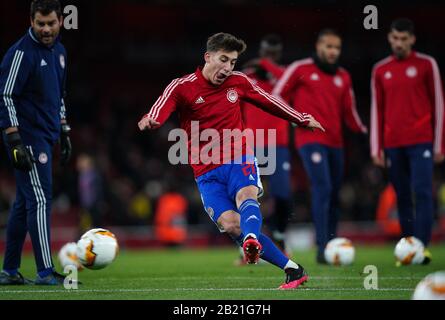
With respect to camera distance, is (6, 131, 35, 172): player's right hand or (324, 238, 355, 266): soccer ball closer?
(6, 131, 35, 172): player's right hand

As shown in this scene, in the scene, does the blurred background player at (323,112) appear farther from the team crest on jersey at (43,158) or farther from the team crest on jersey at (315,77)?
the team crest on jersey at (43,158)

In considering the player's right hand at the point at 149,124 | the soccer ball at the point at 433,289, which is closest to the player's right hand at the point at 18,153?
the player's right hand at the point at 149,124

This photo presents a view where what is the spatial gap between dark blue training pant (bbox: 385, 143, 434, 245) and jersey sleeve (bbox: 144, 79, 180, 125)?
351 cm

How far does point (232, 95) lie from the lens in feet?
22.5

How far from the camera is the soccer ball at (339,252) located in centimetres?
886

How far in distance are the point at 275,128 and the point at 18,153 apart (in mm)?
4148

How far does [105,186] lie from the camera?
2016 centimetres

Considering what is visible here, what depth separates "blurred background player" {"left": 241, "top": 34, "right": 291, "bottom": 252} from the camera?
1008cm

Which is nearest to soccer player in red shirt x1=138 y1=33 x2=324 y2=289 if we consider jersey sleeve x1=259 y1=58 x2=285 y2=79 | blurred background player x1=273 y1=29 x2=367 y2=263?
blurred background player x1=273 y1=29 x2=367 y2=263

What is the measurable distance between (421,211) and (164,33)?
53.0 ft

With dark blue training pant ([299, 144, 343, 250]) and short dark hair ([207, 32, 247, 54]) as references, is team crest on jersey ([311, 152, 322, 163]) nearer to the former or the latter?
dark blue training pant ([299, 144, 343, 250])

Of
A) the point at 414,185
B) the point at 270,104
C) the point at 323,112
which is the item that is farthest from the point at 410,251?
the point at 270,104

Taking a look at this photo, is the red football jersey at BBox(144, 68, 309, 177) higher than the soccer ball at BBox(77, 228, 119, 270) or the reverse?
higher
